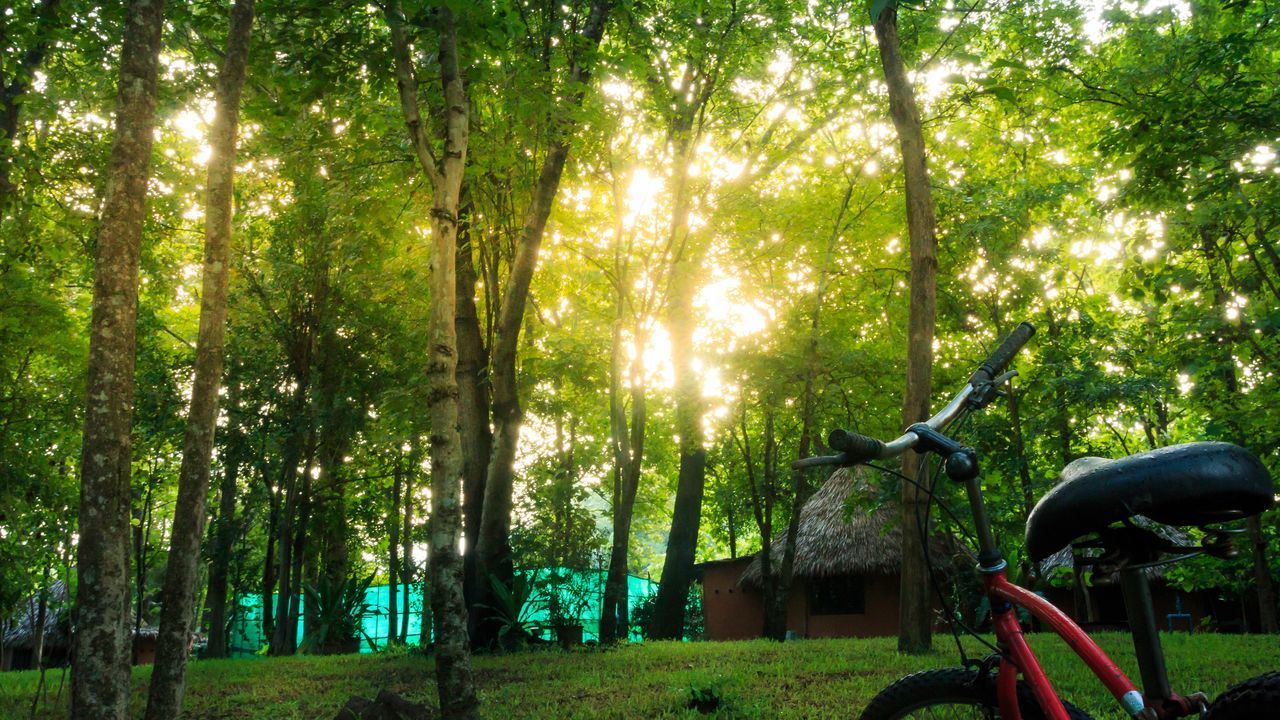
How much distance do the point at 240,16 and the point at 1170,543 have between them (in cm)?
710

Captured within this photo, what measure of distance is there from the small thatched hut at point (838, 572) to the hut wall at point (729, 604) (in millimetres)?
111

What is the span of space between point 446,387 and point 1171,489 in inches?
190

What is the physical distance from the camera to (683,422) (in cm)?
1773

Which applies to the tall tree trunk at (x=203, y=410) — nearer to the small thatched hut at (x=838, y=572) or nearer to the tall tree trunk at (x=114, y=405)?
the tall tree trunk at (x=114, y=405)

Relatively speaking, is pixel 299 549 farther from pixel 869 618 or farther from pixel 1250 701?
pixel 1250 701

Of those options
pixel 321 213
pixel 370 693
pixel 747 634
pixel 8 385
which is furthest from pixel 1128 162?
pixel 747 634

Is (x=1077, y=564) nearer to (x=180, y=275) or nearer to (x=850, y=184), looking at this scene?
(x=850, y=184)

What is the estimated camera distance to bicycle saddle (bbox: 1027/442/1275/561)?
1.97 m

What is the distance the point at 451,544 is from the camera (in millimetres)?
6035

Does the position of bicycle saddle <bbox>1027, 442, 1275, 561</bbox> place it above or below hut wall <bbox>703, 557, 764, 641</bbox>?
above

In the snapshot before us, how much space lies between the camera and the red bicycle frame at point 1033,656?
2039 millimetres

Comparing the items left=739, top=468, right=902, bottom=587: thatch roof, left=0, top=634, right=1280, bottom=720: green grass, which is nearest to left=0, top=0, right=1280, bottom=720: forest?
left=0, top=634, right=1280, bottom=720: green grass

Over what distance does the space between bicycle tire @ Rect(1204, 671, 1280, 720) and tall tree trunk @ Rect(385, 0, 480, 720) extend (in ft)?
14.9

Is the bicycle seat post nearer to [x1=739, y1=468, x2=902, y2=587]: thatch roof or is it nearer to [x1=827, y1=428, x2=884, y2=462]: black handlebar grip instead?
[x1=827, y1=428, x2=884, y2=462]: black handlebar grip
